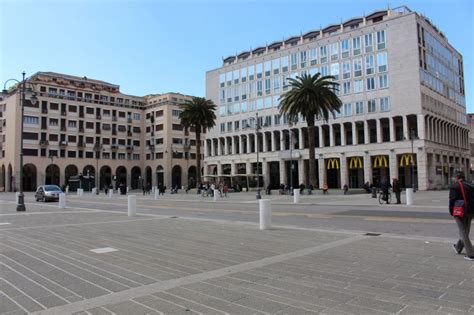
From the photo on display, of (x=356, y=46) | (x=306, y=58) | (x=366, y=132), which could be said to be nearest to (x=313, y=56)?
(x=306, y=58)

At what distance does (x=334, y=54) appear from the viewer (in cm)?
7194

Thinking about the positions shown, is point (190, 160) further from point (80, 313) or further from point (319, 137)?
point (80, 313)

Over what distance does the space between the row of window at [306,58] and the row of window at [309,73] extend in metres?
1.16

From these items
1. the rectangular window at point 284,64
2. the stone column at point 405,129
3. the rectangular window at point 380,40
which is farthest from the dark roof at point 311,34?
the stone column at point 405,129

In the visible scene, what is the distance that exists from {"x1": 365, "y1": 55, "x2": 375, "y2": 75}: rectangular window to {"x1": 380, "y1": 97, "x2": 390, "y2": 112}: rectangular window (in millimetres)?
5217

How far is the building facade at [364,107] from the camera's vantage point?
63031 mm

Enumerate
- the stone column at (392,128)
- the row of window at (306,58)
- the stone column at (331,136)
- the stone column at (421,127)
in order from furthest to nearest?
the stone column at (331,136)
the row of window at (306,58)
the stone column at (392,128)
the stone column at (421,127)

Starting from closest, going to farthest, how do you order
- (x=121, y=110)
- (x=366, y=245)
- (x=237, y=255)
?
(x=237, y=255) < (x=366, y=245) < (x=121, y=110)

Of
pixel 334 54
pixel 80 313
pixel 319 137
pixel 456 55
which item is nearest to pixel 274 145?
pixel 319 137

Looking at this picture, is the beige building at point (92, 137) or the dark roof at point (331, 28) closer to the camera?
the dark roof at point (331, 28)

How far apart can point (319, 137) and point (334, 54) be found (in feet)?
49.2

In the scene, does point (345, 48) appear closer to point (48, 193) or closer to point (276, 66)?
point (276, 66)

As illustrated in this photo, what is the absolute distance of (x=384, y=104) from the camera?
65.3 m

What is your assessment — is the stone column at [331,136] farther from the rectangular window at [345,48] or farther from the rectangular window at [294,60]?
the rectangular window at [294,60]
